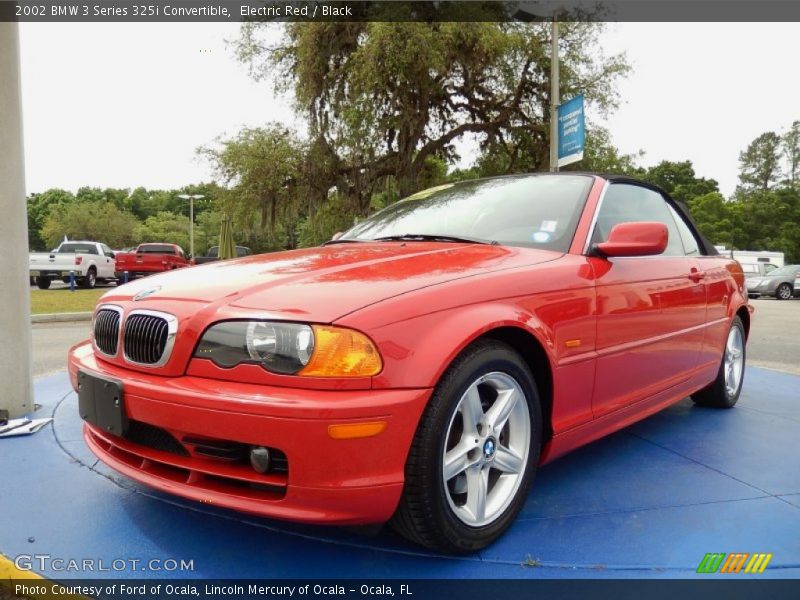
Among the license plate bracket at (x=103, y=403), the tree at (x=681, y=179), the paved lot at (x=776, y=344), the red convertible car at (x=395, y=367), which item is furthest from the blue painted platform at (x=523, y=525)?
the tree at (x=681, y=179)

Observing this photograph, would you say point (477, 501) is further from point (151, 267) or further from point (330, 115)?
point (151, 267)

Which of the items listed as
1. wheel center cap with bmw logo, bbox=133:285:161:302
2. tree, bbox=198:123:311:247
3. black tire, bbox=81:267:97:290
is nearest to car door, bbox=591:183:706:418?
wheel center cap with bmw logo, bbox=133:285:161:302

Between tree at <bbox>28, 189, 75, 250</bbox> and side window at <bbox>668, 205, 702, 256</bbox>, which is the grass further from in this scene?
tree at <bbox>28, 189, 75, 250</bbox>

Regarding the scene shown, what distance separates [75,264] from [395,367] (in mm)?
22006

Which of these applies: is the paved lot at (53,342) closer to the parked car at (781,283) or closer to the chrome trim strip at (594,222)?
the chrome trim strip at (594,222)

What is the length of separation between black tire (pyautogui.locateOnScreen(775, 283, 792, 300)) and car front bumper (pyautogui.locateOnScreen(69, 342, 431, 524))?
84.9ft

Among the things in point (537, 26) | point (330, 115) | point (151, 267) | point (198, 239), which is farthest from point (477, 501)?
point (198, 239)

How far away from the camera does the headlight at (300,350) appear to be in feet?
5.98

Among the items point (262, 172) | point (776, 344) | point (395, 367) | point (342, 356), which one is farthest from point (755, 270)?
point (342, 356)

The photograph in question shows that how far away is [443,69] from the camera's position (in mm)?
15430

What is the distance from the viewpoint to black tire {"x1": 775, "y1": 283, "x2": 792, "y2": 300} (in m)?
23.2

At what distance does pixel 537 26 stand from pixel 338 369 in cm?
1727

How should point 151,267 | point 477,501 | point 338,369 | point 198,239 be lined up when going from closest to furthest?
point 338,369
point 477,501
point 151,267
point 198,239

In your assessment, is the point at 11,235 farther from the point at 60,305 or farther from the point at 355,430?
the point at 60,305
